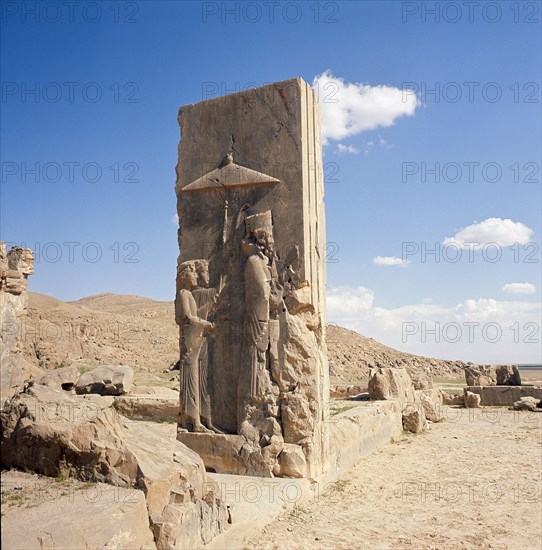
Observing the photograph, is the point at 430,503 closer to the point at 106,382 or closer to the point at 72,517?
the point at 72,517

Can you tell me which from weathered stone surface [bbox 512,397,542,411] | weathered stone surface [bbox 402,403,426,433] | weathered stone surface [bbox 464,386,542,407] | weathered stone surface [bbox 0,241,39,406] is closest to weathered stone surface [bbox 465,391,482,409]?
weathered stone surface [bbox 464,386,542,407]

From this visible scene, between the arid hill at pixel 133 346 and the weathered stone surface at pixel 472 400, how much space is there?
7.53 meters

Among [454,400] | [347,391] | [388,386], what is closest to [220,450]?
[388,386]

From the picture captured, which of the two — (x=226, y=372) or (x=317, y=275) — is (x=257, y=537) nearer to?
(x=226, y=372)

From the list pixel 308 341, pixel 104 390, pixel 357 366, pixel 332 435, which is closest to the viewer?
pixel 308 341

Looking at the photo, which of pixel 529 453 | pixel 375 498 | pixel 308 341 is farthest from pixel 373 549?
pixel 529 453

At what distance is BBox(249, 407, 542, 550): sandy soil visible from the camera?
4.88 meters

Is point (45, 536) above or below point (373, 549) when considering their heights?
above

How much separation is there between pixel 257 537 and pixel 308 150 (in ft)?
13.3

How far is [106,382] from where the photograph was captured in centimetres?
1386

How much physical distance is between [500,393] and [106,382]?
1078 cm

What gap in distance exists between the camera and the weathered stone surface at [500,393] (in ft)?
50.8

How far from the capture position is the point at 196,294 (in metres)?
6.57

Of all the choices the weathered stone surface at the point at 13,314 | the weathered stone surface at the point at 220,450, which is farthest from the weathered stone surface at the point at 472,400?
the weathered stone surface at the point at 13,314
